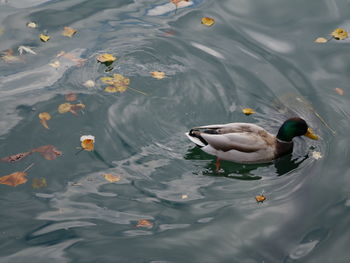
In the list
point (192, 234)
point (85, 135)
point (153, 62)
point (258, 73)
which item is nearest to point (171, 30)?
point (153, 62)

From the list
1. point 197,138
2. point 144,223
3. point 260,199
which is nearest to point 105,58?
point 197,138

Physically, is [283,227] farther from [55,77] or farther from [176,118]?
[55,77]

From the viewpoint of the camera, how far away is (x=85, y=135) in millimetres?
5660

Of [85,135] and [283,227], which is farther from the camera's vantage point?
[85,135]

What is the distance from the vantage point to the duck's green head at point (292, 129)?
5605 millimetres

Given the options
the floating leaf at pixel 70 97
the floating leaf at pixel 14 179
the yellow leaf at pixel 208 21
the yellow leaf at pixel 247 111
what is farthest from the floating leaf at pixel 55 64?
the yellow leaf at pixel 247 111

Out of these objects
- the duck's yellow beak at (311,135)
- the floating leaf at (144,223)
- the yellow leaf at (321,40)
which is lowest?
the floating leaf at (144,223)

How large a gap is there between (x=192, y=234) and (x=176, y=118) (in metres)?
1.66

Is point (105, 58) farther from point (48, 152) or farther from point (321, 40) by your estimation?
point (321, 40)

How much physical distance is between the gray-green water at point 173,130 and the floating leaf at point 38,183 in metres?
0.05

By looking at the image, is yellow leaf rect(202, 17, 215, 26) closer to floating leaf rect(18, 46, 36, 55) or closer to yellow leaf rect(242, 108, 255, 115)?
yellow leaf rect(242, 108, 255, 115)

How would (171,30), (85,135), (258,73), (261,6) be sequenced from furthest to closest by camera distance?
(261,6) < (171,30) < (258,73) < (85,135)

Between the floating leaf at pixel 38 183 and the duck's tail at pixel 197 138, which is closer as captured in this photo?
the floating leaf at pixel 38 183

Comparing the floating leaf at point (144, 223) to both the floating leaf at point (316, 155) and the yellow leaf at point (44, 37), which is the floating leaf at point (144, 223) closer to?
the floating leaf at point (316, 155)
